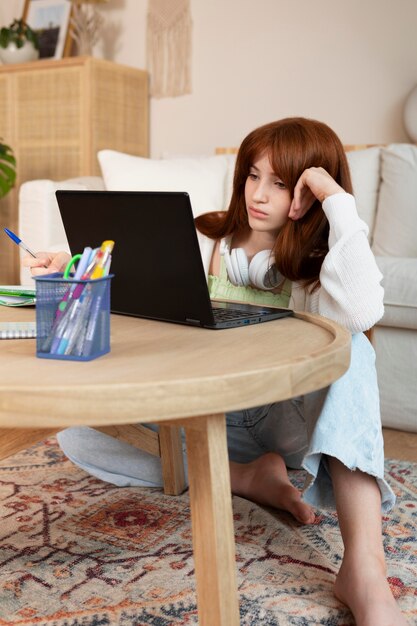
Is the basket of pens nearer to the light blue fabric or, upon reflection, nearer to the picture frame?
the light blue fabric

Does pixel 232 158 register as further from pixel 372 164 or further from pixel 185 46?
pixel 185 46

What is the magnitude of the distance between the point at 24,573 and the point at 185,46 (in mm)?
3364

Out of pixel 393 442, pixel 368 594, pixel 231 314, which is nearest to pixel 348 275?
pixel 231 314

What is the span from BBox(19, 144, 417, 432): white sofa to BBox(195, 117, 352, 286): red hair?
0.89 metres

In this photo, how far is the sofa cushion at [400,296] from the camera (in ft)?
7.45

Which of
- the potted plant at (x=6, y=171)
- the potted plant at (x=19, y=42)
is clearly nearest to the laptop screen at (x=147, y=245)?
the potted plant at (x=6, y=171)

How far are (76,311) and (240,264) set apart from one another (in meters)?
0.66

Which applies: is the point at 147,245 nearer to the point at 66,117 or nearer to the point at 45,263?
the point at 45,263

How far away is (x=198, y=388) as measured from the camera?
2.56 feet

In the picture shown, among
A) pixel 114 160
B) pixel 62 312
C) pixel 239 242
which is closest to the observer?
pixel 62 312

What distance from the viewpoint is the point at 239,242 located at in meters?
1.60

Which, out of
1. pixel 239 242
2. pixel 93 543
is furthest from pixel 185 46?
pixel 93 543

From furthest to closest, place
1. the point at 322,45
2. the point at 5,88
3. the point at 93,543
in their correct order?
the point at 5,88, the point at 322,45, the point at 93,543

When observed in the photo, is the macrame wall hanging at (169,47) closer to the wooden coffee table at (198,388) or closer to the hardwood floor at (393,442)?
the hardwood floor at (393,442)
